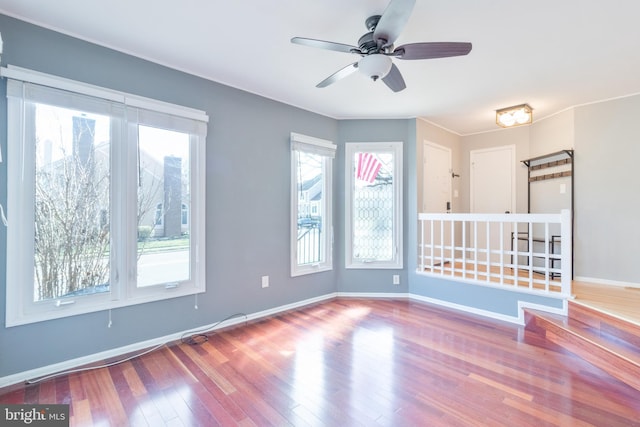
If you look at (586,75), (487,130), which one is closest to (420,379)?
(586,75)

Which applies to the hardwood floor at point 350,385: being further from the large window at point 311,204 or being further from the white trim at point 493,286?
the large window at point 311,204

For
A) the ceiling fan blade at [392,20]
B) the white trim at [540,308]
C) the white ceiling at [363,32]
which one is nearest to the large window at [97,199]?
the white ceiling at [363,32]

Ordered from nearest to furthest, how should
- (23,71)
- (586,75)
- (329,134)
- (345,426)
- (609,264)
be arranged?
1. (345,426)
2. (23,71)
3. (586,75)
4. (609,264)
5. (329,134)

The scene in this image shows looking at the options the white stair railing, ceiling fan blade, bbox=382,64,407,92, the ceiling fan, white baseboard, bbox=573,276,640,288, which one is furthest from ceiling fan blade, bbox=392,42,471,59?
white baseboard, bbox=573,276,640,288

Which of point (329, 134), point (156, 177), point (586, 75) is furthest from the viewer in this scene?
point (329, 134)

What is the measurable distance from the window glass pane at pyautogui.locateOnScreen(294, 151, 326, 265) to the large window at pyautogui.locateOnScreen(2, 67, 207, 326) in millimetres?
1302

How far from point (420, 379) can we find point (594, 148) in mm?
3663

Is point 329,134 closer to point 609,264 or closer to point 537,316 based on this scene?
point 537,316

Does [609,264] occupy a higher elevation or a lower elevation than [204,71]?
lower

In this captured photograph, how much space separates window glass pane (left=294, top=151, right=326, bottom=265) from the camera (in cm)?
385

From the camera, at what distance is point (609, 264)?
3.53m

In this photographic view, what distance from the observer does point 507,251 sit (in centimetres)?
330

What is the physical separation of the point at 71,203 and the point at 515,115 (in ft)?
15.7

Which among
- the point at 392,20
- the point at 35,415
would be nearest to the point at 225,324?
the point at 35,415
